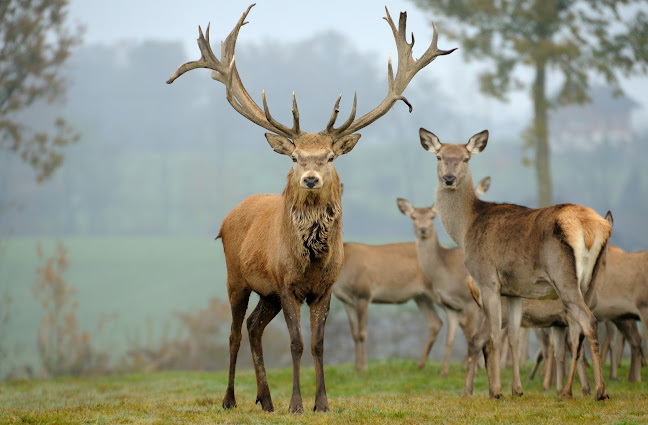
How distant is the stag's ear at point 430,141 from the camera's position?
10.1 m

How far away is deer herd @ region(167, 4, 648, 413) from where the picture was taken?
7270mm

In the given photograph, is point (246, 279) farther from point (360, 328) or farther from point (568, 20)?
point (568, 20)

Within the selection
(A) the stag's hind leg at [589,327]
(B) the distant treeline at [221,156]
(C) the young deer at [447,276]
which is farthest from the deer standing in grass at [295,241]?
(B) the distant treeline at [221,156]

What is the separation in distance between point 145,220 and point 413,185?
16396 mm

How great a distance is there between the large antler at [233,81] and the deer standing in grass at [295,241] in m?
0.01

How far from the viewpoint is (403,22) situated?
8.51m

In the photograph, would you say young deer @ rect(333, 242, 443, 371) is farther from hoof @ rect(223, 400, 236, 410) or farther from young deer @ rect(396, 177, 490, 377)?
hoof @ rect(223, 400, 236, 410)

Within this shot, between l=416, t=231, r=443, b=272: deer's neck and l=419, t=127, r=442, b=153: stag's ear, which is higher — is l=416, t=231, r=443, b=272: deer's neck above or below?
below

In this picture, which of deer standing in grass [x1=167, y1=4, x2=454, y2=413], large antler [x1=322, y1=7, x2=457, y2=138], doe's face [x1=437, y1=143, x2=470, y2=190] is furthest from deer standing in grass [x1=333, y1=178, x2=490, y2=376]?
deer standing in grass [x1=167, y1=4, x2=454, y2=413]


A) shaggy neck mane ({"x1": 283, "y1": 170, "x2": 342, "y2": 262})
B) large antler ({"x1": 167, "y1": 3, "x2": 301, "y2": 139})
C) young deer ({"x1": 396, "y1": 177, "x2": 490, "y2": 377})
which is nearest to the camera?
shaggy neck mane ({"x1": 283, "y1": 170, "x2": 342, "y2": 262})

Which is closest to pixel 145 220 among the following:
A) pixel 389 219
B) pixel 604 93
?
pixel 389 219

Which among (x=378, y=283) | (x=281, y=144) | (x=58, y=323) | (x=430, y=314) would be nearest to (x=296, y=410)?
(x=281, y=144)

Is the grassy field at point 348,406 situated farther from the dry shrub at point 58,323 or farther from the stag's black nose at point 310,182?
the dry shrub at point 58,323

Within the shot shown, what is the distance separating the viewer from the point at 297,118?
292 inches
